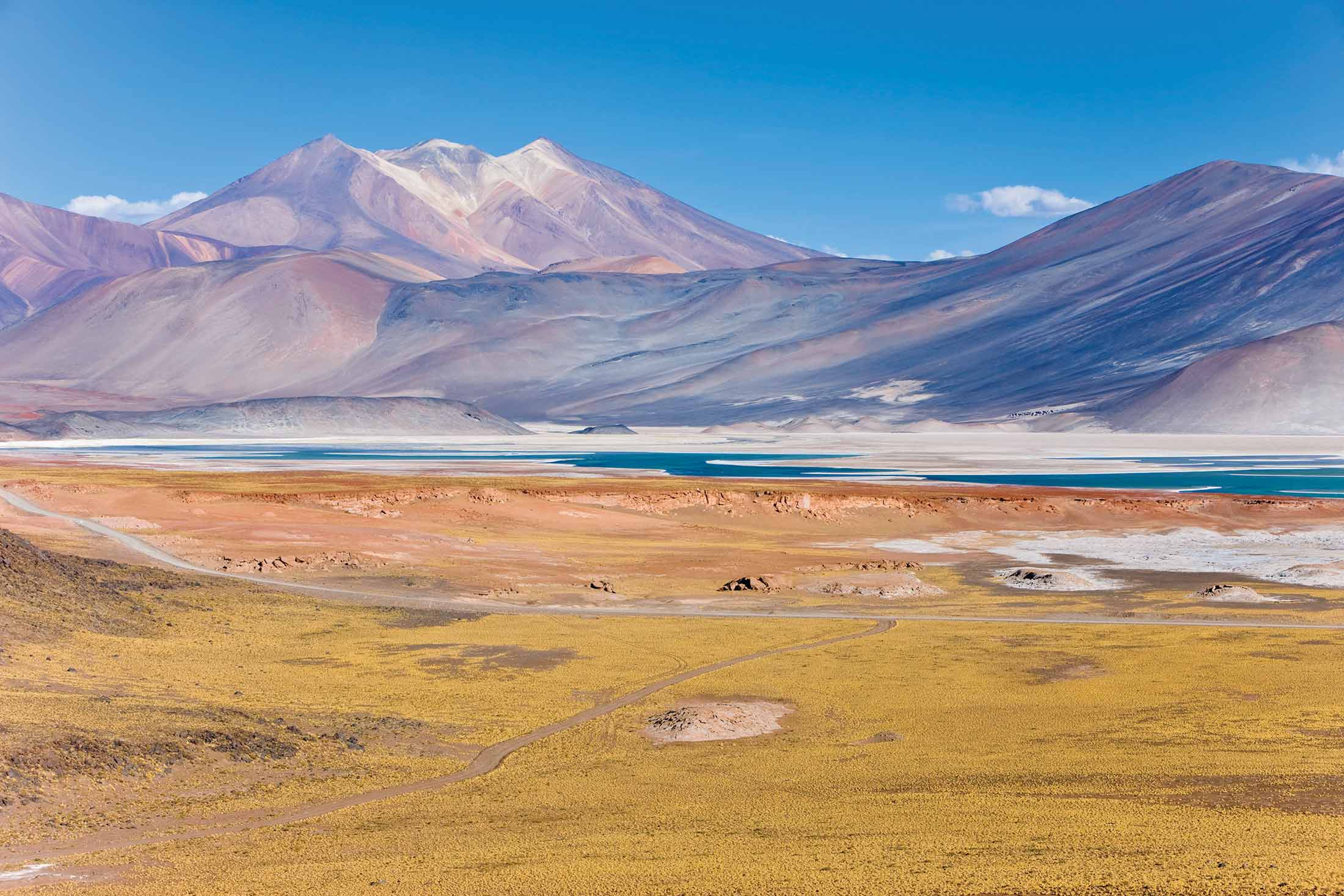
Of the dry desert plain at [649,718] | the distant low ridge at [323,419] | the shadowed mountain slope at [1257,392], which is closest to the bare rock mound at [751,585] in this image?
the dry desert plain at [649,718]

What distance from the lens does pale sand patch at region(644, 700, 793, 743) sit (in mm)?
19219

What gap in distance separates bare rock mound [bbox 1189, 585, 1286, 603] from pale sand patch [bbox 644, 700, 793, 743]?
16.9 metres

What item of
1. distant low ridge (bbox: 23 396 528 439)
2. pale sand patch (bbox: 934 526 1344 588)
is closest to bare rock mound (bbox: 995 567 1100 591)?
pale sand patch (bbox: 934 526 1344 588)

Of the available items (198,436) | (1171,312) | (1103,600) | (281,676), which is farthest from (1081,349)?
(281,676)

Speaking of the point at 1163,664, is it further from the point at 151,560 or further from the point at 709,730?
the point at 151,560

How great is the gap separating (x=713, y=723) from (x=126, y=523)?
30.3 meters

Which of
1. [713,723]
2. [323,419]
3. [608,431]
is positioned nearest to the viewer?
[713,723]

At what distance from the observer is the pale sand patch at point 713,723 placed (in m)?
19.2

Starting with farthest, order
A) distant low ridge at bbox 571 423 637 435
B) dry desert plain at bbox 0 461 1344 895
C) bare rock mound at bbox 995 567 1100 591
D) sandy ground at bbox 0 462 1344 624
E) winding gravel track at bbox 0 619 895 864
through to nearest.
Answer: distant low ridge at bbox 571 423 637 435 → bare rock mound at bbox 995 567 1100 591 → sandy ground at bbox 0 462 1344 624 → winding gravel track at bbox 0 619 895 864 → dry desert plain at bbox 0 461 1344 895

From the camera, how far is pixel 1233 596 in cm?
3397

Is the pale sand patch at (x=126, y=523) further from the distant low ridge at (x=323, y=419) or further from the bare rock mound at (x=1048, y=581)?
the distant low ridge at (x=323, y=419)

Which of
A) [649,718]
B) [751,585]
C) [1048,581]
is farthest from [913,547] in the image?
[649,718]

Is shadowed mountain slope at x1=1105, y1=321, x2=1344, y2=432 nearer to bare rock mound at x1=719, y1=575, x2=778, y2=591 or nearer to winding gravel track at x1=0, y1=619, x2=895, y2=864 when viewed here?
bare rock mound at x1=719, y1=575, x2=778, y2=591

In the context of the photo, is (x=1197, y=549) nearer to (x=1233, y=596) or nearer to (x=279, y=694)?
(x=1233, y=596)
